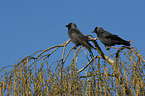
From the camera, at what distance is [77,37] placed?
6.32m

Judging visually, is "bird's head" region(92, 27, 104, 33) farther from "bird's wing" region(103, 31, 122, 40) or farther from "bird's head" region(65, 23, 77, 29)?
"bird's head" region(65, 23, 77, 29)

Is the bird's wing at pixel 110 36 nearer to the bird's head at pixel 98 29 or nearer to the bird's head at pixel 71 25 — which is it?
the bird's head at pixel 98 29

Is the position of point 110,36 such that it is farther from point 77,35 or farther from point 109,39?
point 77,35

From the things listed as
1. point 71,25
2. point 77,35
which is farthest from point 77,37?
point 71,25

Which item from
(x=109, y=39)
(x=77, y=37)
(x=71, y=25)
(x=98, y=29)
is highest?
(x=71, y=25)

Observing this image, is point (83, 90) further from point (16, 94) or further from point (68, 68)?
point (16, 94)

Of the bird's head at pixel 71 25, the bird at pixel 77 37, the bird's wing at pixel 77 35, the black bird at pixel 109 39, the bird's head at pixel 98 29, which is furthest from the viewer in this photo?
the bird's head at pixel 71 25

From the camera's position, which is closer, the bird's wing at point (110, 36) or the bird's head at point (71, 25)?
the bird's wing at point (110, 36)

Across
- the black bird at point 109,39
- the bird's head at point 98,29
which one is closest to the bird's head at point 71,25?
the bird's head at point 98,29

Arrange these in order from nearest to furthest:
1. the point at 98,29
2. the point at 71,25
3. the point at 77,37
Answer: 1. the point at 77,37
2. the point at 98,29
3. the point at 71,25

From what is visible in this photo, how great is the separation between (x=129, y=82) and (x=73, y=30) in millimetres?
2176

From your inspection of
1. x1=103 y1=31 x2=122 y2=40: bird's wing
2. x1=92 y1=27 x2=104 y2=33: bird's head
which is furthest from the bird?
x1=103 y1=31 x2=122 y2=40: bird's wing

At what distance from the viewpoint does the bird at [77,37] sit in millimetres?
6102

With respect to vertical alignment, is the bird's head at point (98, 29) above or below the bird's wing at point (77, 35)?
above
